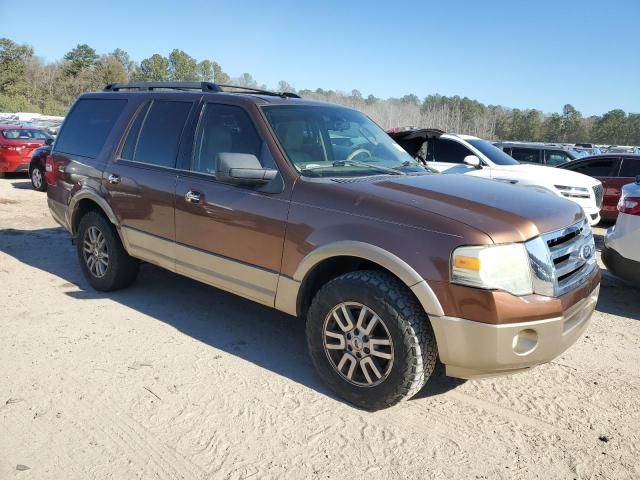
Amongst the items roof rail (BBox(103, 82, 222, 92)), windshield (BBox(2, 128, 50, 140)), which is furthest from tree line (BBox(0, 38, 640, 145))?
roof rail (BBox(103, 82, 222, 92))

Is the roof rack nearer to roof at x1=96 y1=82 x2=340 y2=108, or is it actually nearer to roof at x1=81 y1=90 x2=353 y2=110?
roof at x1=96 y1=82 x2=340 y2=108

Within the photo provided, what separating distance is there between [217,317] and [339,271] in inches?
65.1

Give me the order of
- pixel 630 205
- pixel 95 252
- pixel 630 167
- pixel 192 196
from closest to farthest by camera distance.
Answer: pixel 192 196 → pixel 630 205 → pixel 95 252 → pixel 630 167


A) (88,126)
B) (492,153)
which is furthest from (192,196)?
(492,153)

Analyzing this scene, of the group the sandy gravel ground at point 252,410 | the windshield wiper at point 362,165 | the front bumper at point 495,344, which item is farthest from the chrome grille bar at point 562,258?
the windshield wiper at point 362,165

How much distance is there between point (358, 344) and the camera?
128 inches

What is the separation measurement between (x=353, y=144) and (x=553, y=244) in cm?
180

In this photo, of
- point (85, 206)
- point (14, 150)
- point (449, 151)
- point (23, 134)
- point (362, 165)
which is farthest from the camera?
point (23, 134)

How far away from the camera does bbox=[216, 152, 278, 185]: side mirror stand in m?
3.58

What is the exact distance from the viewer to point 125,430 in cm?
302

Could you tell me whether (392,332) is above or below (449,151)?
below

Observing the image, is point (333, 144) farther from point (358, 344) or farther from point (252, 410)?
point (252, 410)

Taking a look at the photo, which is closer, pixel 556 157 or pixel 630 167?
pixel 630 167

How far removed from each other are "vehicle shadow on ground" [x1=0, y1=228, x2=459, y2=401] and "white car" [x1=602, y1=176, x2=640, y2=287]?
2.55 m
